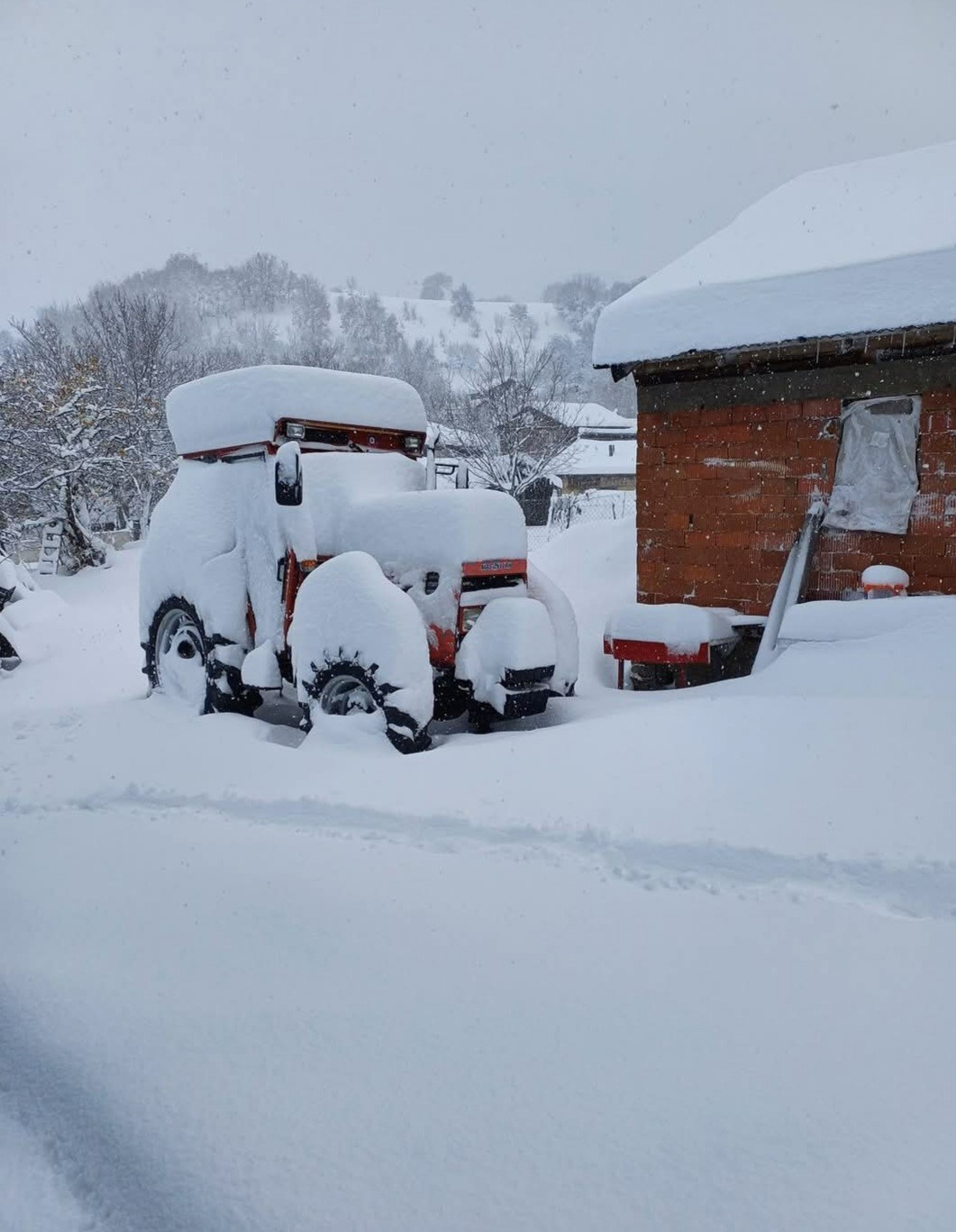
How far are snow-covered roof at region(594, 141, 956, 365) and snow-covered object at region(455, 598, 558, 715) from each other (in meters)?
2.89

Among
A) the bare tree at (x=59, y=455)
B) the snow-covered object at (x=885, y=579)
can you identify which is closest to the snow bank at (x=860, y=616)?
the snow-covered object at (x=885, y=579)

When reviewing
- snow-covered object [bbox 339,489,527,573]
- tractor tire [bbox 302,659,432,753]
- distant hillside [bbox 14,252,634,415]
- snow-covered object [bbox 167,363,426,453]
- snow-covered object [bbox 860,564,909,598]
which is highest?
distant hillside [bbox 14,252,634,415]

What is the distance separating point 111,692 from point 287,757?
387 cm

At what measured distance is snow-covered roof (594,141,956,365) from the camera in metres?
5.77

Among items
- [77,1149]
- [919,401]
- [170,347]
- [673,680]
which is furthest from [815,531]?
[170,347]

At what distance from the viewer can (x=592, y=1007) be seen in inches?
95.9

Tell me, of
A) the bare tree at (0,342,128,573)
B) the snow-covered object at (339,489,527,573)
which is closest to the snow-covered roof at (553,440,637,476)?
the bare tree at (0,342,128,573)

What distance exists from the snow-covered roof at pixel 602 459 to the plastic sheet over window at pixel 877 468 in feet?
115

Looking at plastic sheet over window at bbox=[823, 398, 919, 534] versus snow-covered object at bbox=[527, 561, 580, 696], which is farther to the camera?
plastic sheet over window at bbox=[823, 398, 919, 534]

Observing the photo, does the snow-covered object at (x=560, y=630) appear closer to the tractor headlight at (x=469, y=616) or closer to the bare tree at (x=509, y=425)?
the tractor headlight at (x=469, y=616)

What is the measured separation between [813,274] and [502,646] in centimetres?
378

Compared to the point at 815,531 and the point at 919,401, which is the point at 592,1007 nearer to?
the point at 815,531

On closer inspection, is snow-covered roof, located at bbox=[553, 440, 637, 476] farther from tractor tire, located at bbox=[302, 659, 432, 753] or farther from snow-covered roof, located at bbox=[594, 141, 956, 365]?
tractor tire, located at bbox=[302, 659, 432, 753]

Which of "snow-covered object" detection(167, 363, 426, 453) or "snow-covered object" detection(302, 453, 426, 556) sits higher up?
"snow-covered object" detection(167, 363, 426, 453)
